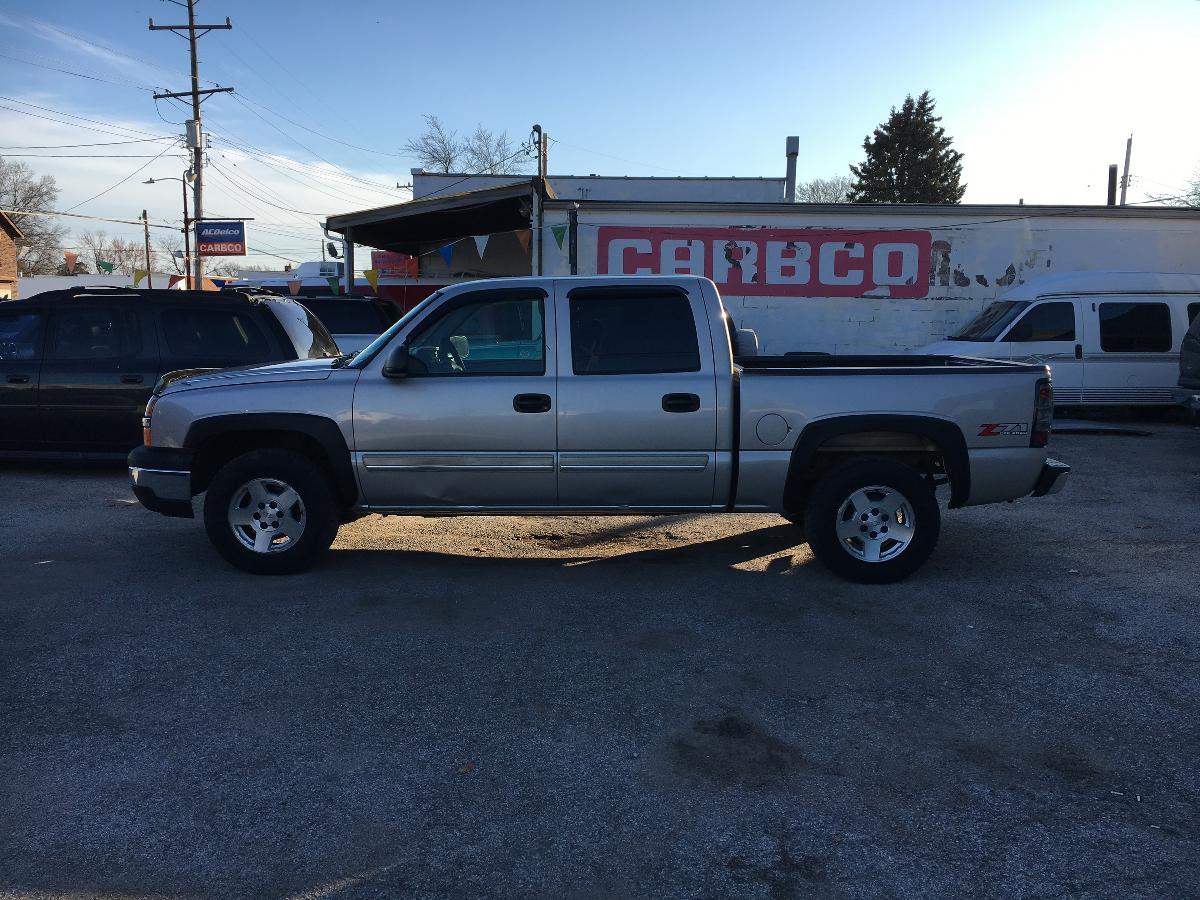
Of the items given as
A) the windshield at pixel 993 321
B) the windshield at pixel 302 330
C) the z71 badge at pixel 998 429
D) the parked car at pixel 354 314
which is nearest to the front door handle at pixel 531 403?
the z71 badge at pixel 998 429

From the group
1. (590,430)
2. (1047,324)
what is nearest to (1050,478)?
(590,430)

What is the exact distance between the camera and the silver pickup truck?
561cm

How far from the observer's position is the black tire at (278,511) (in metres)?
5.72

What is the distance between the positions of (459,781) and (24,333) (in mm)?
8411

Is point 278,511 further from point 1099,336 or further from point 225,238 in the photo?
point 225,238

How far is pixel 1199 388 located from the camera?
36.2 feet

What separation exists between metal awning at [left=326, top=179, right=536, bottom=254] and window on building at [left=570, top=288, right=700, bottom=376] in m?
10.6

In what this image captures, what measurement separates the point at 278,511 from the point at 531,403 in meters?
1.79

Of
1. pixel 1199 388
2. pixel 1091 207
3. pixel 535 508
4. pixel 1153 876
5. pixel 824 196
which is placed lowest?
pixel 1153 876

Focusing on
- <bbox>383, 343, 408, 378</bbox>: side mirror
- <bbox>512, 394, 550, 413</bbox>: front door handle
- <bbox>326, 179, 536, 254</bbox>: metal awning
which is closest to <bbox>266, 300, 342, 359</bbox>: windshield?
<bbox>383, 343, 408, 378</bbox>: side mirror

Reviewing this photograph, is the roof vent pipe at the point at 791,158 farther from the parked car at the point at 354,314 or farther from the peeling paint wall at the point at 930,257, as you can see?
the parked car at the point at 354,314

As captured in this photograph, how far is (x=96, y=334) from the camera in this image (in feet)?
30.6

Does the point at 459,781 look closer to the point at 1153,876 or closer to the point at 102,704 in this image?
the point at 102,704

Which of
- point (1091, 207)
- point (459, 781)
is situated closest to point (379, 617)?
point (459, 781)
